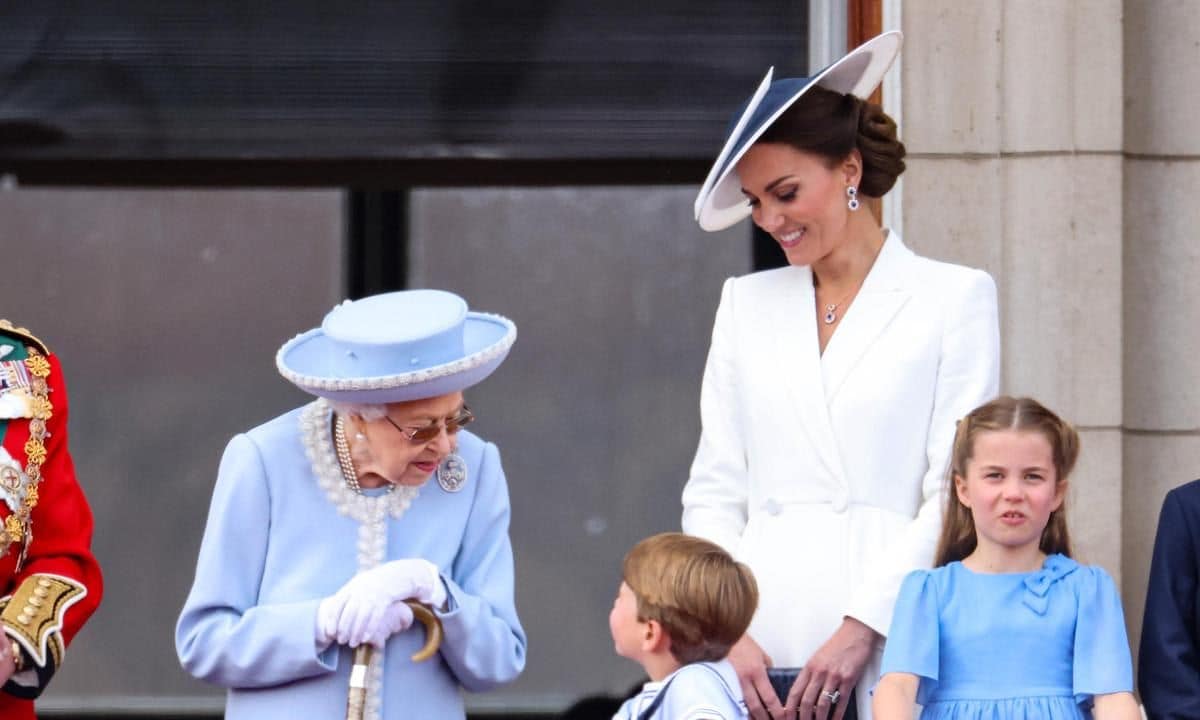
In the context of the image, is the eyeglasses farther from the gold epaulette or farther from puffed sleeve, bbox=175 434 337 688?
the gold epaulette

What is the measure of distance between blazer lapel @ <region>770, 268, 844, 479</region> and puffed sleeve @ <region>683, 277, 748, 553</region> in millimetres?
124

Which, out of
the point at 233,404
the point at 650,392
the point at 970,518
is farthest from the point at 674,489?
the point at 970,518

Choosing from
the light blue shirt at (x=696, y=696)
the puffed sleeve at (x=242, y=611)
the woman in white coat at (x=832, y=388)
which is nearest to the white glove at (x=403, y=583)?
the puffed sleeve at (x=242, y=611)

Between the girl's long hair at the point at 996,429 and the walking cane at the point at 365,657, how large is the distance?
0.94m

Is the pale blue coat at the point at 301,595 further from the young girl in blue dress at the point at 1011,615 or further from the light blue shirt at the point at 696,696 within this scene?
the young girl in blue dress at the point at 1011,615

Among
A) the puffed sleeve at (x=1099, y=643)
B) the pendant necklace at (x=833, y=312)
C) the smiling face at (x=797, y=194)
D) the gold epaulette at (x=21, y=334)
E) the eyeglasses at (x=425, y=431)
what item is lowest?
the puffed sleeve at (x=1099, y=643)

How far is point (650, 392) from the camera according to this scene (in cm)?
623

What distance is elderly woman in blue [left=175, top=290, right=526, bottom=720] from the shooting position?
11.6ft

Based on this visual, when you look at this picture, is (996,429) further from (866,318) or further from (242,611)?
A: (242,611)

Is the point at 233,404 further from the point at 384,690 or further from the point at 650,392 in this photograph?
the point at 384,690

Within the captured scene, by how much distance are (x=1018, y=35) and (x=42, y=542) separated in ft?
9.26

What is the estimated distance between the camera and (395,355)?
354 centimetres

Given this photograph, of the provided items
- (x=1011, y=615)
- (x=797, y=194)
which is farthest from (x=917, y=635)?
(x=797, y=194)

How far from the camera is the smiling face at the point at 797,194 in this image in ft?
13.5
